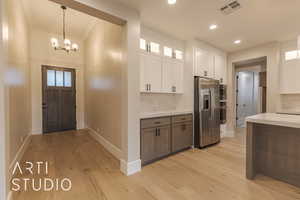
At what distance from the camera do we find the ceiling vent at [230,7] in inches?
90.2

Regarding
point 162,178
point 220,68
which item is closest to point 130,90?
point 162,178

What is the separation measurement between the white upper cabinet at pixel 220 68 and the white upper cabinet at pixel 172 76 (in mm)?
1359

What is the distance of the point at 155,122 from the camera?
2869 millimetres

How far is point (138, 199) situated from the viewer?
5.95 feet

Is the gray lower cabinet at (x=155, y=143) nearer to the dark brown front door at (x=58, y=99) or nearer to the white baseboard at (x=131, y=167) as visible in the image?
the white baseboard at (x=131, y=167)

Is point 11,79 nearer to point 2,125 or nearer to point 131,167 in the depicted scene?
point 2,125

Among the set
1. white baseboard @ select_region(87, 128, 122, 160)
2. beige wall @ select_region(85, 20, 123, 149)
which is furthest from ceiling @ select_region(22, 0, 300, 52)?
white baseboard @ select_region(87, 128, 122, 160)

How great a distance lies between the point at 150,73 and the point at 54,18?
3305 mm

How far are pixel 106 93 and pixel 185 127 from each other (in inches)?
82.9

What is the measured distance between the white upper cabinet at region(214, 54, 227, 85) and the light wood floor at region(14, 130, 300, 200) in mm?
2166

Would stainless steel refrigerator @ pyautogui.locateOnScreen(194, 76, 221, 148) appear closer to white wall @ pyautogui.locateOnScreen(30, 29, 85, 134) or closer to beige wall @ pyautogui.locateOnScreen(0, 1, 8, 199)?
beige wall @ pyautogui.locateOnScreen(0, 1, 8, 199)

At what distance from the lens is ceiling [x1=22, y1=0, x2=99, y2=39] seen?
11.1ft

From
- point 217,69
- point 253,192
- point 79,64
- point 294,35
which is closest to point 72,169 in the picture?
point 253,192

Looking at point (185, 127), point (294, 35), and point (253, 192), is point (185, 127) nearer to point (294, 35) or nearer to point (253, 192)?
point (253, 192)
